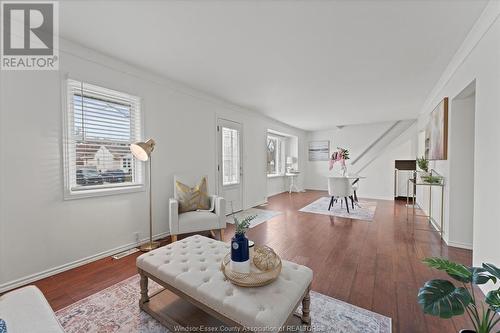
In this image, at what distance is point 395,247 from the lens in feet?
9.55

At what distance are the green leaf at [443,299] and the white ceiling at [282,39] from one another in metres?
1.99

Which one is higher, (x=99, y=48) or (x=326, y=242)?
(x=99, y=48)

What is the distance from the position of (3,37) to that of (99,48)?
734 mm

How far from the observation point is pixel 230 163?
469cm

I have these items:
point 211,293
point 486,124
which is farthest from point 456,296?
point 486,124

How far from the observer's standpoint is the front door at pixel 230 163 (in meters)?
4.39

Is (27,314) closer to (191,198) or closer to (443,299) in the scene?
(443,299)

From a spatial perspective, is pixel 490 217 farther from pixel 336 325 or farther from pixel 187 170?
pixel 187 170

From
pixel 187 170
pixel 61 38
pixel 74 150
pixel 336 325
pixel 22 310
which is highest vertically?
pixel 61 38

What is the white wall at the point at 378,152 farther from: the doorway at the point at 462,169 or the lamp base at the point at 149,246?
the lamp base at the point at 149,246

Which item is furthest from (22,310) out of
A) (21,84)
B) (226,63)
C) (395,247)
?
(395,247)

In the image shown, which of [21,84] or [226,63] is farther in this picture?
[226,63]

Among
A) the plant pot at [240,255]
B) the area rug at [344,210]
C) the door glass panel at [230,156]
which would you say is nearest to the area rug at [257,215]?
the door glass panel at [230,156]

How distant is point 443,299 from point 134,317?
1.94 m
